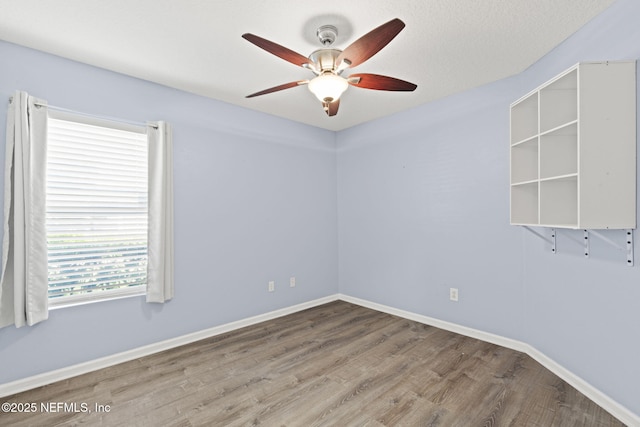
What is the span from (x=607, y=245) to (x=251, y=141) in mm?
3292

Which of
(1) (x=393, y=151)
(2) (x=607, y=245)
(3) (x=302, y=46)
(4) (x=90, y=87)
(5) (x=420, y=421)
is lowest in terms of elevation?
(5) (x=420, y=421)

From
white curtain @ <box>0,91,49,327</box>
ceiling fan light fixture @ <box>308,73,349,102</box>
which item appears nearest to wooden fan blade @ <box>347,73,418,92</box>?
ceiling fan light fixture @ <box>308,73,349,102</box>

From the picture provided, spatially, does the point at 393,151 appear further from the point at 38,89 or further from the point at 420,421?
the point at 38,89

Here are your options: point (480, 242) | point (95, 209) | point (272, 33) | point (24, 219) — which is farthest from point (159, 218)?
point (480, 242)

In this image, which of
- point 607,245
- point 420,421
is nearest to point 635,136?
point 607,245

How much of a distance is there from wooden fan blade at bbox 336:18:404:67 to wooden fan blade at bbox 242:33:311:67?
26 cm

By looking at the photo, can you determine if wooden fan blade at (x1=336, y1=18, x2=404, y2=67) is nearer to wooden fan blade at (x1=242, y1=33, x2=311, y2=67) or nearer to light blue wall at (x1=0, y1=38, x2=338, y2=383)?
wooden fan blade at (x1=242, y1=33, x2=311, y2=67)

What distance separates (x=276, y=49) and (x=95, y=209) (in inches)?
79.3

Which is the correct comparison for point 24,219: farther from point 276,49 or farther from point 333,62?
point 333,62

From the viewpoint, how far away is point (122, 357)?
2.62 m

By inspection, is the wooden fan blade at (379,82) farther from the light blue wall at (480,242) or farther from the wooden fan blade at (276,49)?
the light blue wall at (480,242)

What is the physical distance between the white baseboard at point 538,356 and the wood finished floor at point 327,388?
52 mm

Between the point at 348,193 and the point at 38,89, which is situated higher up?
the point at 38,89

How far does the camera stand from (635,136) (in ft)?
5.81
